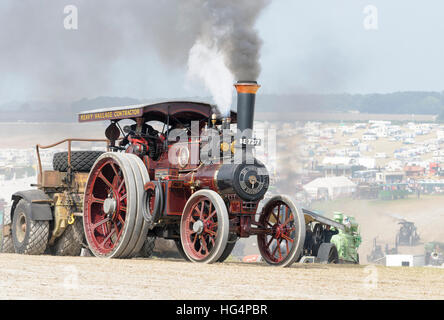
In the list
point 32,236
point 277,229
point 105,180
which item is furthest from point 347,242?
point 32,236

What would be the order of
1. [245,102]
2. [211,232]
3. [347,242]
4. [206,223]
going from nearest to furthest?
[211,232], [206,223], [245,102], [347,242]

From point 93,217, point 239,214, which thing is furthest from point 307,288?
point 93,217

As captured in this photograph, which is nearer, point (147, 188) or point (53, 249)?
point (147, 188)

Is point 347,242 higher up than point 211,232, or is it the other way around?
point 211,232

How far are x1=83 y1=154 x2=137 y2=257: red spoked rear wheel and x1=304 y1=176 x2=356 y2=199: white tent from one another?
7707cm

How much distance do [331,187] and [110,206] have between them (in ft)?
276

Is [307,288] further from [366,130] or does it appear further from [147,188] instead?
[366,130]

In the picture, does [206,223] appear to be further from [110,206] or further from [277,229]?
[110,206]

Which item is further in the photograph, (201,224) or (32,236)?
(32,236)

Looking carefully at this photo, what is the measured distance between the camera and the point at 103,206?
47.4 ft

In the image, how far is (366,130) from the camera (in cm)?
11688

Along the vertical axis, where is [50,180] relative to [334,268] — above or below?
above

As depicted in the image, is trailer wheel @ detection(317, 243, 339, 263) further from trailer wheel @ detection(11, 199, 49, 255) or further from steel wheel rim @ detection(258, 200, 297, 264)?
trailer wheel @ detection(11, 199, 49, 255)

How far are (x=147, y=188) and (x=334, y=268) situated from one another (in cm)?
352
